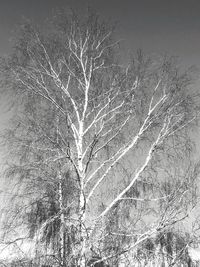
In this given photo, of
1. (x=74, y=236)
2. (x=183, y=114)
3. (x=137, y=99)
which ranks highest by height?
(x=137, y=99)

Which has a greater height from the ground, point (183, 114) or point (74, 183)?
point (183, 114)

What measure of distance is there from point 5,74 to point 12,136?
178 centimetres

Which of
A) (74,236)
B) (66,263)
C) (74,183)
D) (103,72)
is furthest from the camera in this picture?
(103,72)

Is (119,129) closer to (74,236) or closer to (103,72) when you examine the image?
(103,72)

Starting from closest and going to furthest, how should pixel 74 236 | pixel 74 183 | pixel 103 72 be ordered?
pixel 74 236 < pixel 74 183 < pixel 103 72

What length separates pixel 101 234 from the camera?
489cm

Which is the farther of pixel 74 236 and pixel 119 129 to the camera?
pixel 119 129

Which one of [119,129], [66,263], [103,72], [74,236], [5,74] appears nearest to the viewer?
[66,263]

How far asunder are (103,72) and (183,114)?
2.12 meters

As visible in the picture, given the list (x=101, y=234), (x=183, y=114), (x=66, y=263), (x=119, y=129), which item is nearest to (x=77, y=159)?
(x=119, y=129)

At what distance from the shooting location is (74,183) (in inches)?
212

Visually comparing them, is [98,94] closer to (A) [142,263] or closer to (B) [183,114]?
(B) [183,114]

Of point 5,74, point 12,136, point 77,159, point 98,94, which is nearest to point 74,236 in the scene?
point 77,159

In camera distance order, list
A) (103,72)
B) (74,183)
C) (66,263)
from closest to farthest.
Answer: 1. (66,263)
2. (74,183)
3. (103,72)
